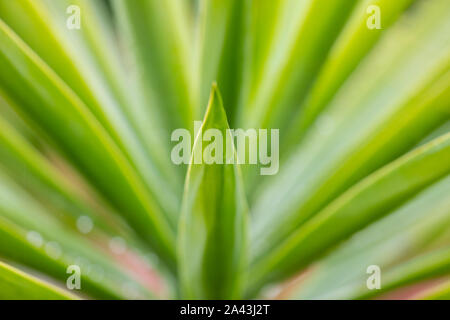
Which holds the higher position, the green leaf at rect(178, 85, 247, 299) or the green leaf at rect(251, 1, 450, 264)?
the green leaf at rect(251, 1, 450, 264)

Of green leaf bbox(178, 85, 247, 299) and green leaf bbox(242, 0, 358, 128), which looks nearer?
green leaf bbox(178, 85, 247, 299)

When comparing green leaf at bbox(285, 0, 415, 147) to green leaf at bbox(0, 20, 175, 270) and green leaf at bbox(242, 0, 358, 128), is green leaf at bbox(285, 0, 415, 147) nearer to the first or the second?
green leaf at bbox(242, 0, 358, 128)

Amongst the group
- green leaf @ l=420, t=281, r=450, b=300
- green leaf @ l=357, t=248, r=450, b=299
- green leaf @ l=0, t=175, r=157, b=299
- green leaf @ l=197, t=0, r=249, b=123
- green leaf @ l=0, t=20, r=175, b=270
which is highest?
green leaf @ l=197, t=0, r=249, b=123

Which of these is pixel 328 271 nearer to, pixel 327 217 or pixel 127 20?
pixel 327 217

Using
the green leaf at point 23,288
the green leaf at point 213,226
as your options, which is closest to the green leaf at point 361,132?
the green leaf at point 213,226

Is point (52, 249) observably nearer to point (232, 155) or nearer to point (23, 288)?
point (23, 288)

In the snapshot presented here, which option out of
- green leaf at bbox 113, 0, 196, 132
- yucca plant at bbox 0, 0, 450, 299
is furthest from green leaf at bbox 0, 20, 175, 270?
green leaf at bbox 113, 0, 196, 132

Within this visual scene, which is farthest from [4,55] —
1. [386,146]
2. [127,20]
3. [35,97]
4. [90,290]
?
[386,146]
